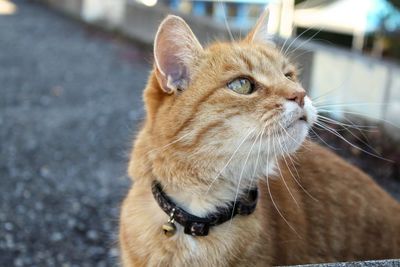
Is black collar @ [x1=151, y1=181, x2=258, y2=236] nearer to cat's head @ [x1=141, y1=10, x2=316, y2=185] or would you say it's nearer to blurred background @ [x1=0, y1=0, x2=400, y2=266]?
cat's head @ [x1=141, y1=10, x2=316, y2=185]

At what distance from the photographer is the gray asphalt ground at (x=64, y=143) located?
13.7 feet

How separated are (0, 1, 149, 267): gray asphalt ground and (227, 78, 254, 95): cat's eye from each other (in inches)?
55.6

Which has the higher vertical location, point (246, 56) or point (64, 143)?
point (246, 56)

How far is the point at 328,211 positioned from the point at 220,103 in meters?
0.93

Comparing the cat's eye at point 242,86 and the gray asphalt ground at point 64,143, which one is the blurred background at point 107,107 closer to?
the gray asphalt ground at point 64,143

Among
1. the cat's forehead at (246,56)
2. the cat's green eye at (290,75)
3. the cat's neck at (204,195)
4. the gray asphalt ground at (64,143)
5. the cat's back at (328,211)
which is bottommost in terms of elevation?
the gray asphalt ground at (64,143)

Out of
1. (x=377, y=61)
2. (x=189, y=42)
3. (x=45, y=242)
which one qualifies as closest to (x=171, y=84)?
(x=189, y=42)

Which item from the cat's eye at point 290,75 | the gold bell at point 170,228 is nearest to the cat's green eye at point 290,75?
the cat's eye at point 290,75

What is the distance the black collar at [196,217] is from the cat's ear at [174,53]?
1.44ft

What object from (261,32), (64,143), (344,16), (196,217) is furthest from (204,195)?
(344,16)

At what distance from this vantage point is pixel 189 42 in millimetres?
2514

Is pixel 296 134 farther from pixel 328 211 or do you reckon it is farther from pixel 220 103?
pixel 328 211

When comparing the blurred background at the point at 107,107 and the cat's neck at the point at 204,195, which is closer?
the cat's neck at the point at 204,195

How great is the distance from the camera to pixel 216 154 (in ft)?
7.80
